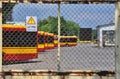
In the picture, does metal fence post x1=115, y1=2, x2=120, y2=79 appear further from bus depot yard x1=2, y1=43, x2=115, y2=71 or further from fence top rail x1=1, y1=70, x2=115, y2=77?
bus depot yard x1=2, y1=43, x2=115, y2=71

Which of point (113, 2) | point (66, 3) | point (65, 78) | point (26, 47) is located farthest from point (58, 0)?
point (26, 47)

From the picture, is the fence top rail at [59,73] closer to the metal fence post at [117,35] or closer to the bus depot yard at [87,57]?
the metal fence post at [117,35]

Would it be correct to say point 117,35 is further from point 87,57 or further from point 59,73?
point 87,57

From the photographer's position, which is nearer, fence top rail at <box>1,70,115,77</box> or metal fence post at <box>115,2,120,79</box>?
metal fence post at <box>115,2,120,79</box>

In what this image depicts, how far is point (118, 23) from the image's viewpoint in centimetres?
744

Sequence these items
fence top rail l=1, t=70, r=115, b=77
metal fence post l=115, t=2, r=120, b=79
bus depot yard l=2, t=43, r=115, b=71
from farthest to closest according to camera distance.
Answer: bus depot yard l=2, t=43, r=115, b=71, fence top rail l=1, t=70, r=115, b=77, metal fence post l=115, t=2, r=120, b=79

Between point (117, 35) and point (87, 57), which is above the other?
point (117, 35)

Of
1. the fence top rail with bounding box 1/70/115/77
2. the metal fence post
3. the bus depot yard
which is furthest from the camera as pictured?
the bus depot yard

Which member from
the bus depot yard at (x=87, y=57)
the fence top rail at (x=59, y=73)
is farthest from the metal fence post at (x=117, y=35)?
the bus depot yard at (x=87, y=57)

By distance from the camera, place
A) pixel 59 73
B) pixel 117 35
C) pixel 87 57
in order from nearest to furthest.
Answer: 1. pixel 117 35
2. pixel 59 73
3. pixel 87 57

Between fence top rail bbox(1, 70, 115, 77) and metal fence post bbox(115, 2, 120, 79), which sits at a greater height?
metal fence post bbox(115, 2, 120, 79)


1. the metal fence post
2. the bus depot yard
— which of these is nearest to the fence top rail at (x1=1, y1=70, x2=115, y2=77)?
the metal fence post

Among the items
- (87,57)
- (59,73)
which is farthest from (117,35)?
(87,57)

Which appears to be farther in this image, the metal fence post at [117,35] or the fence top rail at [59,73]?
the fence top rail at [59,73]
